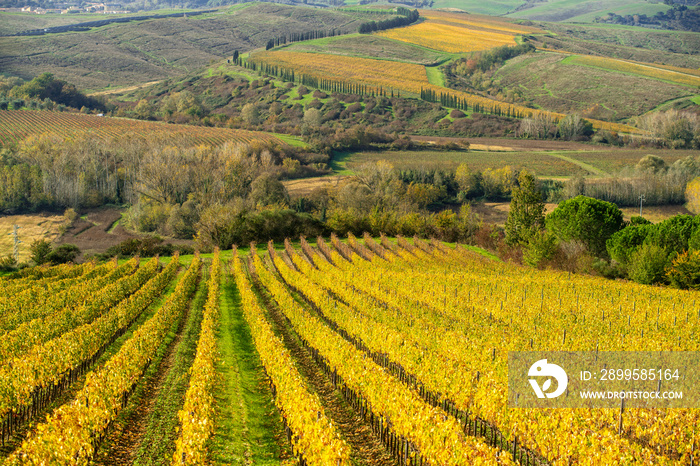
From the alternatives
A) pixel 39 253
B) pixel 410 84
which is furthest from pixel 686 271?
pixel 410 84

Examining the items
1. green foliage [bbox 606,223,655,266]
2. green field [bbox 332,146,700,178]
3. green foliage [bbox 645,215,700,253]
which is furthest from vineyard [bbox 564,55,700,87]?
green foliage [bbox 606,223,655,266]

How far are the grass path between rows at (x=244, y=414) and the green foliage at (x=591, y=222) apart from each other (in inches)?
1616

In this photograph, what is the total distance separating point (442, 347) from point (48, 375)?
47.7 feet

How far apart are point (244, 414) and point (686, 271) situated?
3929cm

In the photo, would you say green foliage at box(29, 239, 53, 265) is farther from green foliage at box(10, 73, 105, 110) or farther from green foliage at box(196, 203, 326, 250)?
green foliage at box(10, 73, 105, 110)

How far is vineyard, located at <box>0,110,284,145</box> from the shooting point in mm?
108119

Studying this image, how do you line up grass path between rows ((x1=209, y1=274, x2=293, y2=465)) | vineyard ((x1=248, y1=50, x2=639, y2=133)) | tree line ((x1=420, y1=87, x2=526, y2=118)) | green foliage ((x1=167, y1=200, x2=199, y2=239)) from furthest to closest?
vineyard ((x1=248, y1=50, x2=639, y2=133))
tree line ((x1=420, y1=87, x2=526, y2=118))
green foliage ((x1=167, y1=200, x2=199, y2=239))
grass path between rows ((x1=209, y1=274, x2=293, y2=465))

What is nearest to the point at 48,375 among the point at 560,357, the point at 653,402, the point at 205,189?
the point at 560,357

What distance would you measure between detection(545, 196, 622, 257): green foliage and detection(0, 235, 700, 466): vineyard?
1631 cm

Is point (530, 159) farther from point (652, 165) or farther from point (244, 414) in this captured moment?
point (244, 414)

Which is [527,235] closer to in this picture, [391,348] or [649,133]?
[391,348]

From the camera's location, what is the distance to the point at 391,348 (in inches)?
781

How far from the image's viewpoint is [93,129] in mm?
114500

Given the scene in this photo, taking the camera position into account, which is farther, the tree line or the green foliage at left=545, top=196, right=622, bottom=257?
the tree line
